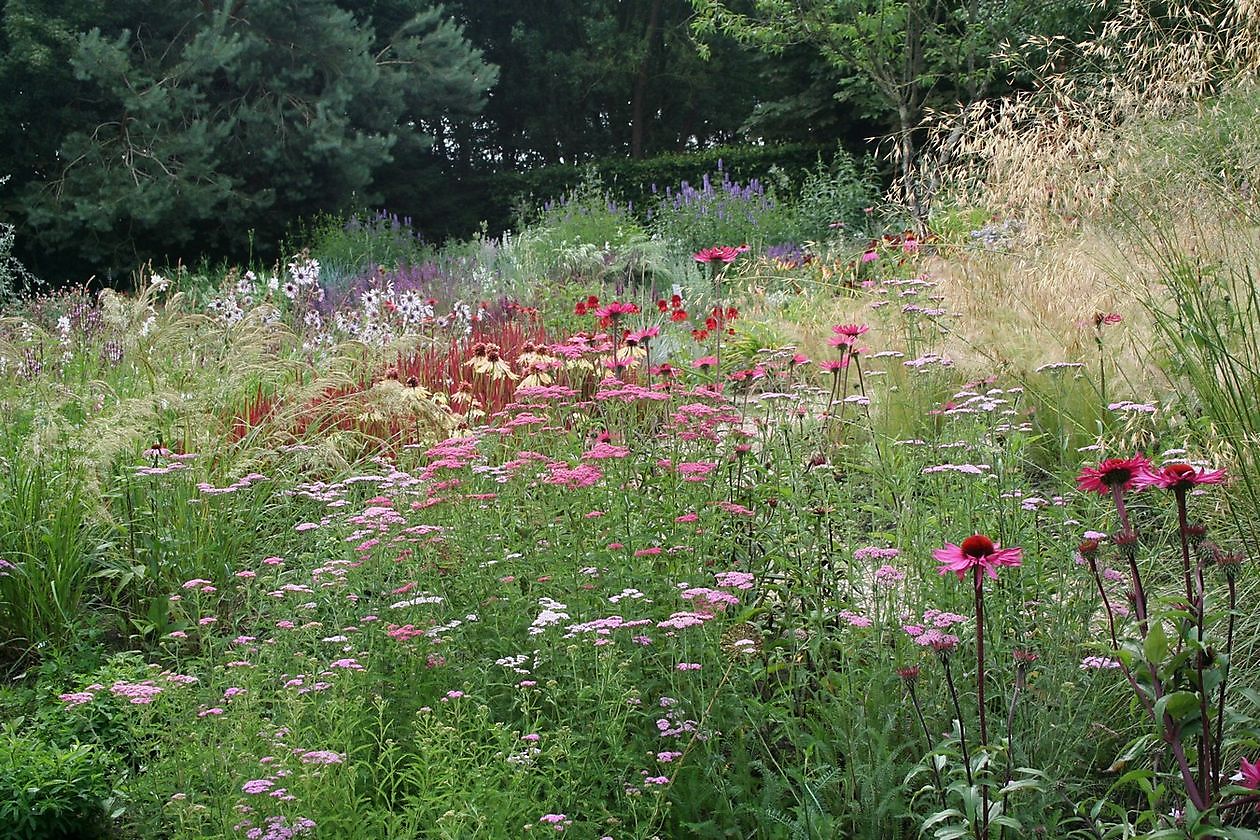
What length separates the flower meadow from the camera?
1.99 meters

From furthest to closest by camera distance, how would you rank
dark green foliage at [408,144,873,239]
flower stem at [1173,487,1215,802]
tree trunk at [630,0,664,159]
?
1. tree trunk at [630,0,664,159]
2. dark green foliage at [408,144,873,239]
3. flower stem at [1173,487,1215,802]

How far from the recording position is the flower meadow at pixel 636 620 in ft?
6.53

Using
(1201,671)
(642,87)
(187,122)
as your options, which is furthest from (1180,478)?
(642,87)

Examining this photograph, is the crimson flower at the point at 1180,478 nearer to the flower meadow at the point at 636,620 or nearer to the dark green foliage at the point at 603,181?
the flower meadow at the point at 636,620

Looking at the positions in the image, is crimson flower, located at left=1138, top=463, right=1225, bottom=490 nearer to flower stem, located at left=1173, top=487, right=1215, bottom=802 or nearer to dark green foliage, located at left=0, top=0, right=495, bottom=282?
flower stem, located at left=1173, top=487, right=1215, bottom=802

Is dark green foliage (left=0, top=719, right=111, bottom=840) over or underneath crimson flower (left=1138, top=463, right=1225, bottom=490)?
underneath

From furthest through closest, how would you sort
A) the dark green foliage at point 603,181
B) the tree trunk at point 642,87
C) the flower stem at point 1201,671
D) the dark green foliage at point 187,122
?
the tree trunk at point 642,87
the dark green foliage at point 603,181
the dark green foliage at point 187,122
the flower stem at point 1201,671

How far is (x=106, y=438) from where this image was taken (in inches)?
144

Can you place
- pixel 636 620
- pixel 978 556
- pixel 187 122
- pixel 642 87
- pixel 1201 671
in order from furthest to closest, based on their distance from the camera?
pixel 642 87 < pixel 187 122 < pixel 636 620 < pixel 1201 671 < pixel 978 556

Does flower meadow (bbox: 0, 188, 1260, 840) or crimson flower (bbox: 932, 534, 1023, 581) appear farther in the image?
flower meadow (bbox: 0, 188, 1260, 840)

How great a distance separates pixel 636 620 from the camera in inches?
91.0

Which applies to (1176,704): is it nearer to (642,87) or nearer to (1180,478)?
(1180,478)

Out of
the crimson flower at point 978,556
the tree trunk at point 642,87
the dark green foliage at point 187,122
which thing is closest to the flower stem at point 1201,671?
the crimson flower at point 978,556

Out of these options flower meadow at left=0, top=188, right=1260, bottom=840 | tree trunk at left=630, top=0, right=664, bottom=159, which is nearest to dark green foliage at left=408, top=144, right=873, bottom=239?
tree trunk at left=630, top=0, right=664, bottom=159
